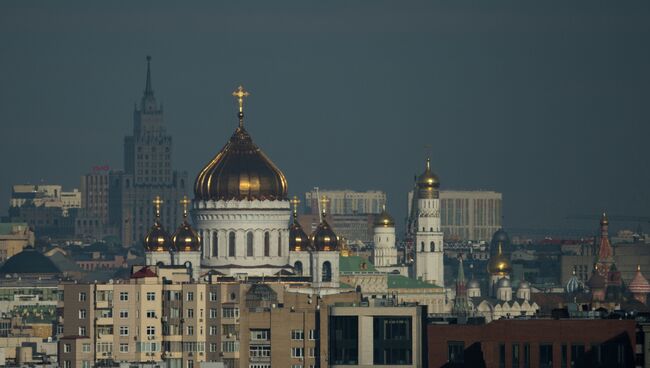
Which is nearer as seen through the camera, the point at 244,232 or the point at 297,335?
the point at 297,335

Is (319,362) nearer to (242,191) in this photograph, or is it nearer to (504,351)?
(504,351)

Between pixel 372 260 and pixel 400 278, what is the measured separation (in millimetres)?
10558

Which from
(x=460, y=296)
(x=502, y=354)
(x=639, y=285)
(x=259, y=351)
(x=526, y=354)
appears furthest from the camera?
(x=639, y=285)

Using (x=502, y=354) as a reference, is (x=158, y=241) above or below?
above

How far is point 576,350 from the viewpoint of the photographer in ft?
262

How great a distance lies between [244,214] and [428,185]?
44344mm

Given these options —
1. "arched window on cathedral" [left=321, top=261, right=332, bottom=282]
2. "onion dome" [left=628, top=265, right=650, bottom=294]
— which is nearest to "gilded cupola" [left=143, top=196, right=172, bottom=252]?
"arched window on cathedral" [left=321, top=261, right=332, bottom=282]

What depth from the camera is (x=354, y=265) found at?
149 m

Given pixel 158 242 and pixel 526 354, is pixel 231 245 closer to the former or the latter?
pixel 158 242

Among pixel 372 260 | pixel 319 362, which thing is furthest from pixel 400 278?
pixel 319 362

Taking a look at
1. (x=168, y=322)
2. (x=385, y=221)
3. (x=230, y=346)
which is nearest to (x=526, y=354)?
(x=230, y=346)

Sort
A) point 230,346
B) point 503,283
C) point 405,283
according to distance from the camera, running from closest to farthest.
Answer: point 230,346, point 405,283, point 503,283

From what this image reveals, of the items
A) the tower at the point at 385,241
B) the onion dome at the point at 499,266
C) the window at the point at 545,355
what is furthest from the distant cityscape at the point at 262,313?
the onion dome at the point at 499,266

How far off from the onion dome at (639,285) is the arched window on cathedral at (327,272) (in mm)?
40527
